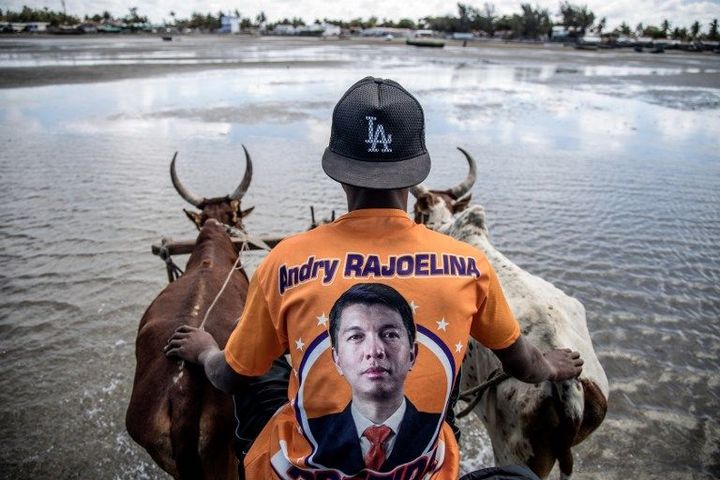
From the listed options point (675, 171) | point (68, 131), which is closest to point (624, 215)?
point (675, 171)

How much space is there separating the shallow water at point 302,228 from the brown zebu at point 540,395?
Result: 114cm

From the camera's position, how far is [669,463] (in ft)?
11.9

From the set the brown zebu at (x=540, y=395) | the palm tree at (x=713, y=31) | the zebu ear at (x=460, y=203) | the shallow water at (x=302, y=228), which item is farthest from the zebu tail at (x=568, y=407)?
the palm tree at (x=713, y=31)

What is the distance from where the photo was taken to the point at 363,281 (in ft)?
4.88

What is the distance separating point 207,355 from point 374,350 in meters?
1.06

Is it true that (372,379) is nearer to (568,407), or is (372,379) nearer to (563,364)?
(563,364)

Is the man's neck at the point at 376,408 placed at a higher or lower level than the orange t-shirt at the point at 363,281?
lower

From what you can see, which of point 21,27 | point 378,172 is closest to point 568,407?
point 378,172

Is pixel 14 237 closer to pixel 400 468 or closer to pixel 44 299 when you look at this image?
pixel 44 299

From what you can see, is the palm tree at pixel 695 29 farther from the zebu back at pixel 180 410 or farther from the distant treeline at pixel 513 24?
the zebu back at pixel 180 410

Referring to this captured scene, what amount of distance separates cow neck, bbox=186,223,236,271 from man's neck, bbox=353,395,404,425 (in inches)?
106

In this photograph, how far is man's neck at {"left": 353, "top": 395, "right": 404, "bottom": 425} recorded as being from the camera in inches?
57.5

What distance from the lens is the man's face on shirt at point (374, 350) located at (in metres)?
1.46

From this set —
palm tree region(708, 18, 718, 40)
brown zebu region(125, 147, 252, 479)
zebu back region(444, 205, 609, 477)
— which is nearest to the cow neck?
brown zebu region(125, 147, 252, 479)
